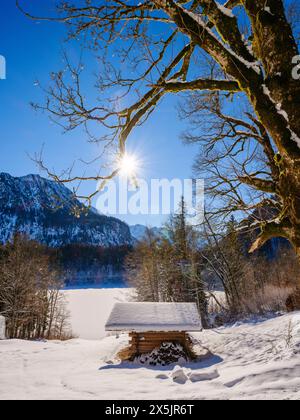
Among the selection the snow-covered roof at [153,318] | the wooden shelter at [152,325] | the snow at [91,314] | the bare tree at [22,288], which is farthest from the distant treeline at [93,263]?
the wooden shelter at [152,325]

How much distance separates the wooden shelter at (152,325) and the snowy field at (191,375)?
1316 mm

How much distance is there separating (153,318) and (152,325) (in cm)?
43

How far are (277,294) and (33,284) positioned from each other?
2214 cm

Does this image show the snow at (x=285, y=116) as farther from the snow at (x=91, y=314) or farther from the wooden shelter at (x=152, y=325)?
the snow at (x=91, y=314)

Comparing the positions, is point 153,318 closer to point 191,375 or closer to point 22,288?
point 191,375

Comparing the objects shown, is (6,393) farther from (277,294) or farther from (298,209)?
(277,294)

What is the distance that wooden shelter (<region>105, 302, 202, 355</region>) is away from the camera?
1191 centimetres

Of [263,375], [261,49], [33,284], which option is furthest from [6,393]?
[33,284]

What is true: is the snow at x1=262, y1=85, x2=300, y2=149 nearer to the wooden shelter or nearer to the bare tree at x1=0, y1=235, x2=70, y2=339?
the wooden shelter

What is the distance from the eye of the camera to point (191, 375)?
22.5ft

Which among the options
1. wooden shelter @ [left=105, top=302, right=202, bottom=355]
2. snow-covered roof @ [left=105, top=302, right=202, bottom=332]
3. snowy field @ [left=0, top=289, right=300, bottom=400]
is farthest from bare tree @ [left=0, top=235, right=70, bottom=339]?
wooden shelter @ [left=105, top=302, right=202, bottom=355]

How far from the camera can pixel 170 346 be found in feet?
39.3

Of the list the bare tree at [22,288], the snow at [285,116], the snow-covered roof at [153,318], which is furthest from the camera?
the bare tree at [22,288]

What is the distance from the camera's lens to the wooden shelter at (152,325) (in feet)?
39.1
